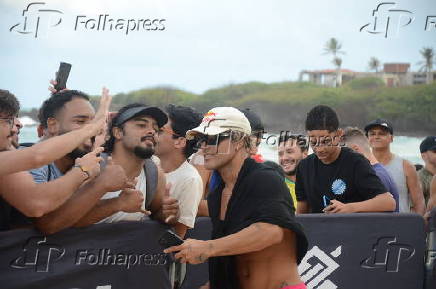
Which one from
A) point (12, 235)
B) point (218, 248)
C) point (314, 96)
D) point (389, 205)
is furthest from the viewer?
point (314, 96)

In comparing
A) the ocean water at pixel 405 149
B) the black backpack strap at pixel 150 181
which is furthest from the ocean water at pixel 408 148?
the black backpack strap at pixel 150 181

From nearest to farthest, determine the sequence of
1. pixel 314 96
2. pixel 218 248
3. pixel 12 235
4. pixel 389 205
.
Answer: pixel 218 248 < pixel 12 235 < pixel 389 205 < pixel 314 96

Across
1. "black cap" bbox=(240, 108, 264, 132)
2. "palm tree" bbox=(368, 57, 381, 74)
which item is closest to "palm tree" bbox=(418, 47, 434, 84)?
"palm tree" bbox=(368, 57, 381, 74)

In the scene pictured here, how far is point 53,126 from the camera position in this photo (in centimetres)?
458

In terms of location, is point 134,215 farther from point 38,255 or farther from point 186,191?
point 38,255

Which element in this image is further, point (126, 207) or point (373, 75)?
point (373, 75)

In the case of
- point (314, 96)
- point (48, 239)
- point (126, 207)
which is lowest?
point (48, 239)

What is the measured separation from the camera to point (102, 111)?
3920 mm

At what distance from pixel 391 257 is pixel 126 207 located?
2.92m

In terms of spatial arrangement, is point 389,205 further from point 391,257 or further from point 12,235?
point 12,235

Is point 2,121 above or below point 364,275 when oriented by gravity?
above

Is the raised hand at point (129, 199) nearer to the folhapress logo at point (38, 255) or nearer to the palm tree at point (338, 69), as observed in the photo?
the folhapress logo at point (38, 255)

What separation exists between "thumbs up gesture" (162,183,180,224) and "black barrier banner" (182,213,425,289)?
56.7 inches

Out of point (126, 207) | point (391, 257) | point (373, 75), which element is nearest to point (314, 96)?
point (373, 75)
